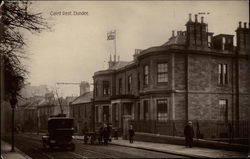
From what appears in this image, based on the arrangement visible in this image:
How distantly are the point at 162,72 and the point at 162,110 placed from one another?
286 cm

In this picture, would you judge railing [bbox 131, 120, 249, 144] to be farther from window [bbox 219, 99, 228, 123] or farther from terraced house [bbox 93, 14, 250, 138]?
window [bbox 219, 99, 228, 123]

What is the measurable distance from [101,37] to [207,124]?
14.8 m

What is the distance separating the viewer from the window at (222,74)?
29586mm

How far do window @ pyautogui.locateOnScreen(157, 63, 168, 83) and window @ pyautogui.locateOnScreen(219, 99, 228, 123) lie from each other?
4.89m

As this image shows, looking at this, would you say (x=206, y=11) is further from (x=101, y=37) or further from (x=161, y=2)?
(x=101, y=37)

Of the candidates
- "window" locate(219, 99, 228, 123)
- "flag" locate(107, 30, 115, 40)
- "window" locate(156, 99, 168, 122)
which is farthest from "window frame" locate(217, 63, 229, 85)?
"flag" locate(107, 30, 115, 40)

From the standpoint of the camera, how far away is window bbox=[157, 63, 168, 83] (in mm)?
28375

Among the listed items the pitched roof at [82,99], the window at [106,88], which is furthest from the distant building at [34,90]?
the window at [106,88]

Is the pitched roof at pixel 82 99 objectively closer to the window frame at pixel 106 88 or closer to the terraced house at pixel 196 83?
the terraced house at pixel 196 83

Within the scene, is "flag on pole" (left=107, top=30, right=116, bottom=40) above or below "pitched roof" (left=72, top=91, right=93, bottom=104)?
above

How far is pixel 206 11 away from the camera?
17.9 m

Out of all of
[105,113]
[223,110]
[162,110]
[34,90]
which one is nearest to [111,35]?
[34,90]

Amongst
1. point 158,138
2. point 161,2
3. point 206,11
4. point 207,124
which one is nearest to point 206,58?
point 207,124

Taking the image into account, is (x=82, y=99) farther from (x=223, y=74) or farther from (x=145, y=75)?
(x=223, y=74)
